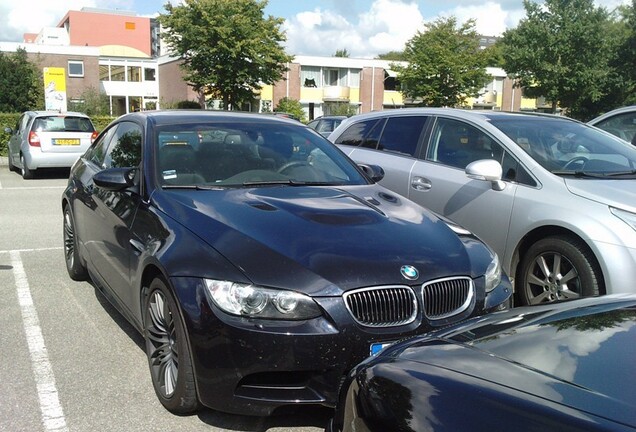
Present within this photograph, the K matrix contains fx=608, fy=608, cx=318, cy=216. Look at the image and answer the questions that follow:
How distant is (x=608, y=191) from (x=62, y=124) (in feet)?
44.0

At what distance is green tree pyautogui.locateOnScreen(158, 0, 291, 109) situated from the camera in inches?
1419

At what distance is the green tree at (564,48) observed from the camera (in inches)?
1559

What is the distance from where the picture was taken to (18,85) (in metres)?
42.1

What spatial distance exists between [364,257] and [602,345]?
4.38 ft

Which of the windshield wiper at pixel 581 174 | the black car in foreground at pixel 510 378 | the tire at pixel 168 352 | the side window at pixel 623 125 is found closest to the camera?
the black car in foreground at pixel 510 378

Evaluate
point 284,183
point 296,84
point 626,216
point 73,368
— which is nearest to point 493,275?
point 626,216

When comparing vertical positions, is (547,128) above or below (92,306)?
above

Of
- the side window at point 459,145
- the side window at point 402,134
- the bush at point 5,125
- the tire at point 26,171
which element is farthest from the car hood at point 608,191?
the bush at point 5,125

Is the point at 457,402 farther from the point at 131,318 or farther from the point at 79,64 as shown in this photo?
the point at 79,64

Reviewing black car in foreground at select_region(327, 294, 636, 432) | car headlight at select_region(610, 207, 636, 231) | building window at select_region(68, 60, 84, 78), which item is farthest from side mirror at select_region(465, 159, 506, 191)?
building window at select_region(68, 60, 84, 78)

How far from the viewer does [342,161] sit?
4.70m

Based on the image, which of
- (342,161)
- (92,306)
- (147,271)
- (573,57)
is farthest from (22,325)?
(573,57)

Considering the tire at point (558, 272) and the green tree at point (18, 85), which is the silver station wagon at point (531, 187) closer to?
the tire at point (558, 272)

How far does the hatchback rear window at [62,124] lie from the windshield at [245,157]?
11500 millimetres
